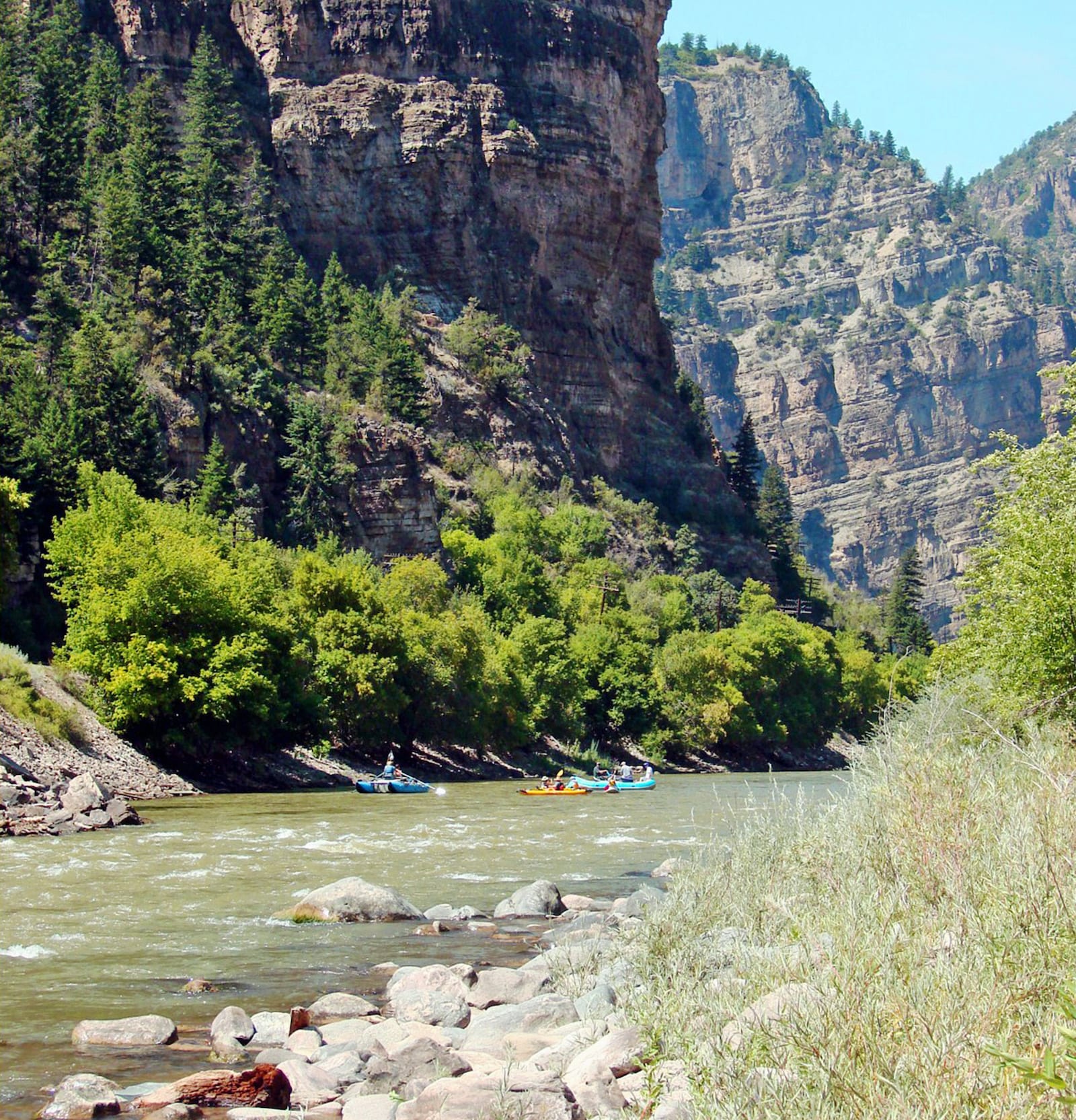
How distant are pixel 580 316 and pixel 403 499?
135 feet

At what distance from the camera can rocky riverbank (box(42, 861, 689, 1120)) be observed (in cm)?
1066

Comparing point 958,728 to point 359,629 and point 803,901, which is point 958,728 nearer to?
point 803,901

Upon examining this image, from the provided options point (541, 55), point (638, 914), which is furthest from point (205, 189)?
point (638, 914)

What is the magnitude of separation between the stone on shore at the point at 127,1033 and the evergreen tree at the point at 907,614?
405ft

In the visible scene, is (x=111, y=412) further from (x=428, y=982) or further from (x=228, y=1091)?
(x=228, y=1091)

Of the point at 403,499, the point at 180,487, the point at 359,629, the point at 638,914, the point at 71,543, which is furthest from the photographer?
the point at 403,499

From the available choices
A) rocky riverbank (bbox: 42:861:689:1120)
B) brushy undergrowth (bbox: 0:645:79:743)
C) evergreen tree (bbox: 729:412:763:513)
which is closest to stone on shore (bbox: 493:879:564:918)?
rocky riverbank (bbox: 42:861:689:1120)

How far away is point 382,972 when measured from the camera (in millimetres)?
17531

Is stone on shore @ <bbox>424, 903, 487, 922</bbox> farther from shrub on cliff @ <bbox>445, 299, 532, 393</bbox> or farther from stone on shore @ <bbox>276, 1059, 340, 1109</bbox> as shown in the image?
shrub on cliff @ <bbox>445, 299, 532, 393</bbox>

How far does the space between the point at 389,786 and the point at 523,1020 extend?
37.7m

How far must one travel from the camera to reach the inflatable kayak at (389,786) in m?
50.6

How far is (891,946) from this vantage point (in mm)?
9984

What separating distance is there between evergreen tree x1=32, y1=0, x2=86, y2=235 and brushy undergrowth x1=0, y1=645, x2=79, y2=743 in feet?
157

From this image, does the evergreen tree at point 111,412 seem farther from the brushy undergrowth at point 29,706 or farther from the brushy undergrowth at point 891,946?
the brushy undergrowth at point 891,946
